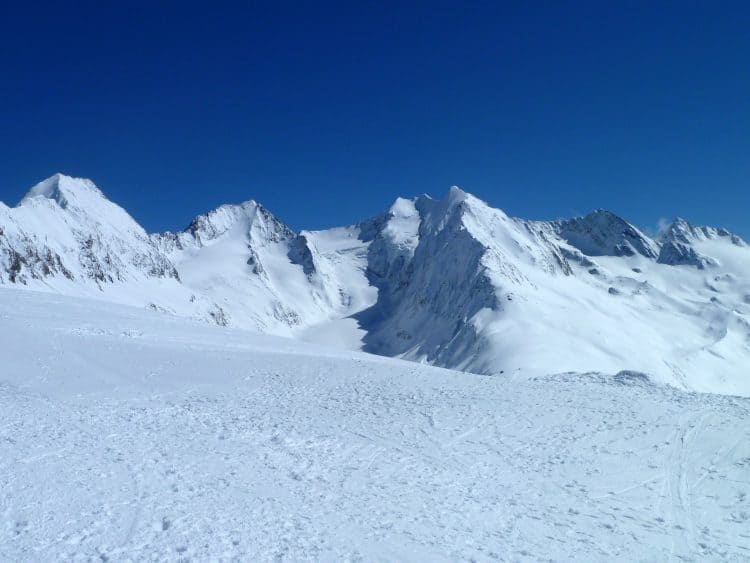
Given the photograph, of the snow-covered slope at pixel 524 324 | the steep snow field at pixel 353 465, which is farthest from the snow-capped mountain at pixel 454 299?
the steep snow field at pixel 353 465

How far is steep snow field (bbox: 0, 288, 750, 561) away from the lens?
37.5 ft

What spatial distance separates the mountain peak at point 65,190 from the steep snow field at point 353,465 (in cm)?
11247

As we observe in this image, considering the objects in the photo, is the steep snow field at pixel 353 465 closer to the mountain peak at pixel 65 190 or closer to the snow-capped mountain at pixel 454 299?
the snow-capped mountain at pixel 454 299

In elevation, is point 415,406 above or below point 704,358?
below

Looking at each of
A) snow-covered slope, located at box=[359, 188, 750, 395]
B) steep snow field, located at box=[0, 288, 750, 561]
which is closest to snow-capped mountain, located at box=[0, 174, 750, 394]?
snow-covered slope, located at box=[359, 188, 750, 395]

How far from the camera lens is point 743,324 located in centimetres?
19238

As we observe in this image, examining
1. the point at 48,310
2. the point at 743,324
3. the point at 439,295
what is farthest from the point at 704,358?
the point at 48,310

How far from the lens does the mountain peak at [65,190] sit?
418ft

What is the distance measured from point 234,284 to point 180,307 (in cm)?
7001

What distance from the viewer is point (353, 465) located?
16.1 meters

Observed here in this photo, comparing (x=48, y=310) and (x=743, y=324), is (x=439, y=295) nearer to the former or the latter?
(x=743, y=324)

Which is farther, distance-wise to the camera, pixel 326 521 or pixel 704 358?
pixel 704 358

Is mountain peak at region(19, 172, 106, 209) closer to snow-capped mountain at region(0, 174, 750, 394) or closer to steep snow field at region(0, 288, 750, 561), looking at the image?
snow-capped mountain at region(0, 174, 750, 394)

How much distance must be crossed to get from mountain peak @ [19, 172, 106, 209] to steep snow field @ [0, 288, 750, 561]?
112m
